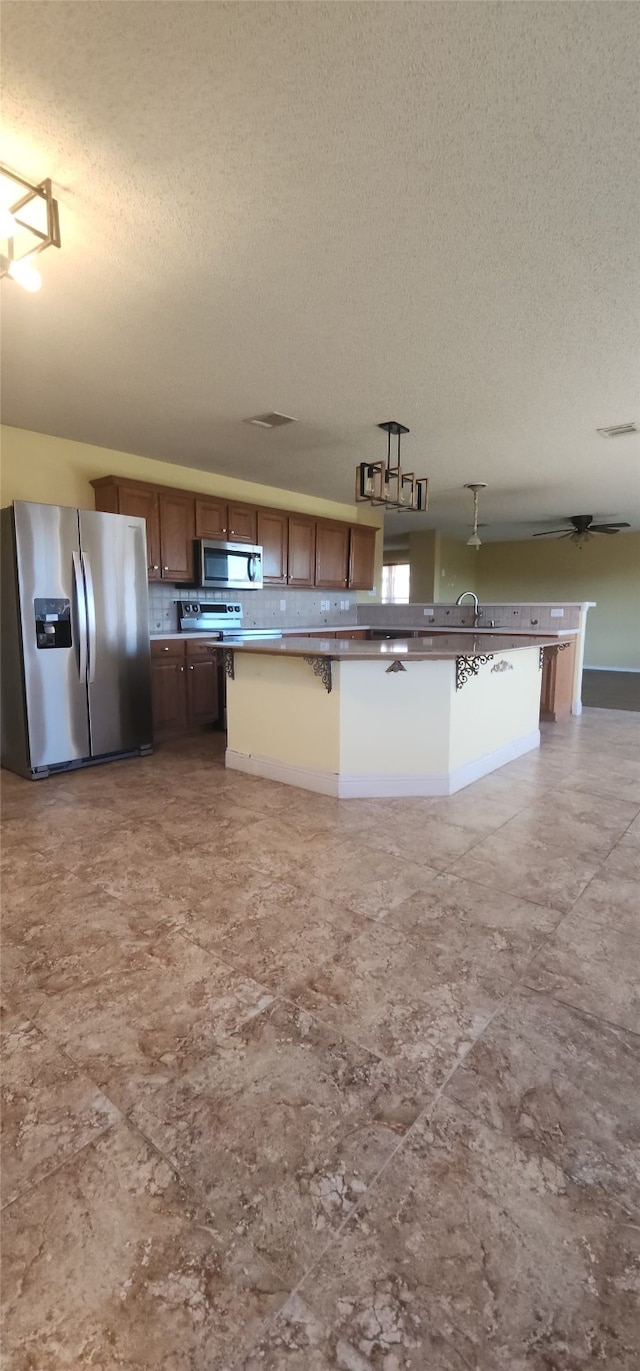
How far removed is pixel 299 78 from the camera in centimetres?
140

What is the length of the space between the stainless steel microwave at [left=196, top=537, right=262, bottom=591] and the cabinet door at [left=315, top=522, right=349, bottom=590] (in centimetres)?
104

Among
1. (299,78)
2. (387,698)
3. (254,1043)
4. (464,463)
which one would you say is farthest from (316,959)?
(464,463)

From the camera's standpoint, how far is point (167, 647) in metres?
4.85

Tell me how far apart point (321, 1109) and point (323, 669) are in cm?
236

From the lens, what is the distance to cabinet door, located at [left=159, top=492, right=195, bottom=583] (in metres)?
4.95

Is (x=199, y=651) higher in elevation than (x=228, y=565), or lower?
lower

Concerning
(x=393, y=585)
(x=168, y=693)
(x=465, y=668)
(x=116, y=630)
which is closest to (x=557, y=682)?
(x=465, y=668)

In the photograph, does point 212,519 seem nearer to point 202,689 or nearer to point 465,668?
point 202,689

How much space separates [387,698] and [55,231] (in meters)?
2.59

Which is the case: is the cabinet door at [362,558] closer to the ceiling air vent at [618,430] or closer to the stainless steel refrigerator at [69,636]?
the ceiling air vent at [618,430]

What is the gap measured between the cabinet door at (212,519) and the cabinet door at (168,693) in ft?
4.11

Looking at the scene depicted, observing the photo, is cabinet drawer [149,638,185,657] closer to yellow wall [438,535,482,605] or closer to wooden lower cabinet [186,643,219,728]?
wooden lower cabinet [186,643,219,728]

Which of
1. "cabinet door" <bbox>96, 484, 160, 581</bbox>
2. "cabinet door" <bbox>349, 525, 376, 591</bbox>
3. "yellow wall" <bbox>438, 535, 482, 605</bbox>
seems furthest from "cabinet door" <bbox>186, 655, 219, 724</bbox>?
"yellow wall" <bbox>438, 535, 482, 605</bbox>

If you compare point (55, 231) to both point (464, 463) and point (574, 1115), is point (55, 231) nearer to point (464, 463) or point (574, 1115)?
point (574, 1115)
